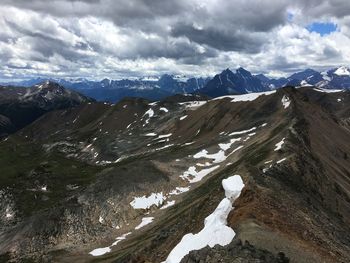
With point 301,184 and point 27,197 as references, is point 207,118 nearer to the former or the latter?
point 27,197

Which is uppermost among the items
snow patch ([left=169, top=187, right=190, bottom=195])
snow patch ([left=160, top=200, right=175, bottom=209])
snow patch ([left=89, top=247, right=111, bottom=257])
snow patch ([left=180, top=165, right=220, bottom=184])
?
snow patch ([left=180, top=165, right=220, bottom=184])

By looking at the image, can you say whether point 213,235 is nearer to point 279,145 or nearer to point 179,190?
point 279,145

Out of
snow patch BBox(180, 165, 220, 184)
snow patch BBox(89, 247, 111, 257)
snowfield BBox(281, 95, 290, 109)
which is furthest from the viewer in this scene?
snowfield BBox(281, 95, 290, 109)

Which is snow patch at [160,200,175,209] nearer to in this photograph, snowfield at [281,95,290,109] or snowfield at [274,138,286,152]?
snowfield at [274,138,286,152]

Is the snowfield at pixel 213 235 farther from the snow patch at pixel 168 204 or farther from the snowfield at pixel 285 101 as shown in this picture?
the snowfield at pixel 285 101

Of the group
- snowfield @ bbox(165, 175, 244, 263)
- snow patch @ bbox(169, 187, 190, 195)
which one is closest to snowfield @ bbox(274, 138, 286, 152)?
snow patch @ bbox(169, 187, 190, 195)

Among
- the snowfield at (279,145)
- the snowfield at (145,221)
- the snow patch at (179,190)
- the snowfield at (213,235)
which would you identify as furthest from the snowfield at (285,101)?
the snowfield at (213,235)

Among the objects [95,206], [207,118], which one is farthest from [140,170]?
[207,118]
